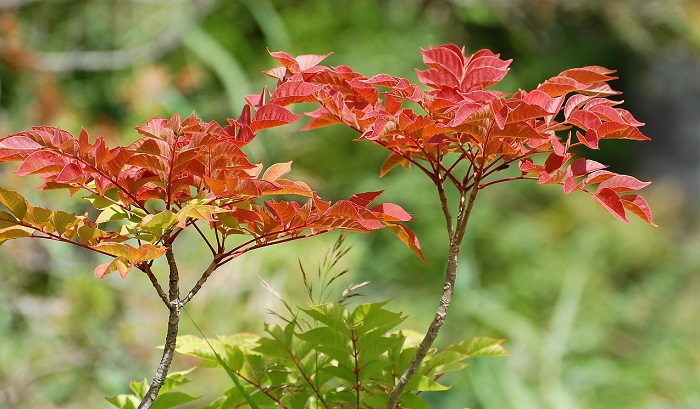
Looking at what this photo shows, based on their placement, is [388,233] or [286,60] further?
[388,233]

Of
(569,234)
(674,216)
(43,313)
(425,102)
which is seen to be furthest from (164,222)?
(674,216)

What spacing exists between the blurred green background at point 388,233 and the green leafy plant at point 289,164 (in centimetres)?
100

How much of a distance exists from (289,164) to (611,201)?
193mm

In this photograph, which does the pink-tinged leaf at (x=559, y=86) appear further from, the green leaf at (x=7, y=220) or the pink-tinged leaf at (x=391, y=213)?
the green leaf at (x=7, y=220)

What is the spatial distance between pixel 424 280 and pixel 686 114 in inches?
79.5

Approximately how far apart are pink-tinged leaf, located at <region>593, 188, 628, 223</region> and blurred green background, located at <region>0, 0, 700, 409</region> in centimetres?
101

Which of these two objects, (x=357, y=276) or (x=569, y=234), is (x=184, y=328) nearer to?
(x=357, y=276)

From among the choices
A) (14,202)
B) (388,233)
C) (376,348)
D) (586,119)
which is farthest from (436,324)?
(388,233)

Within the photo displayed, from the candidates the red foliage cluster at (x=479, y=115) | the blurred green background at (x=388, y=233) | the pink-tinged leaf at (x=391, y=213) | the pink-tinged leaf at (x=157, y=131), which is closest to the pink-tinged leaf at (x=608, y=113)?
the red foliage cluster at (x=479, y=115)

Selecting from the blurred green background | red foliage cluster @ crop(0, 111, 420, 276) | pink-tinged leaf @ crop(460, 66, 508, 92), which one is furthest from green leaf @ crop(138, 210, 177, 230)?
the blurred green background

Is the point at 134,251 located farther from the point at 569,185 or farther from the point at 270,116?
the point at 569,185

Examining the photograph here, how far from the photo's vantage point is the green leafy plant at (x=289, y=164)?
1.42 ft

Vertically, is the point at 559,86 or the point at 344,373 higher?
the point at 559,86

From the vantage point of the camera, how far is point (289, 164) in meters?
0.48
